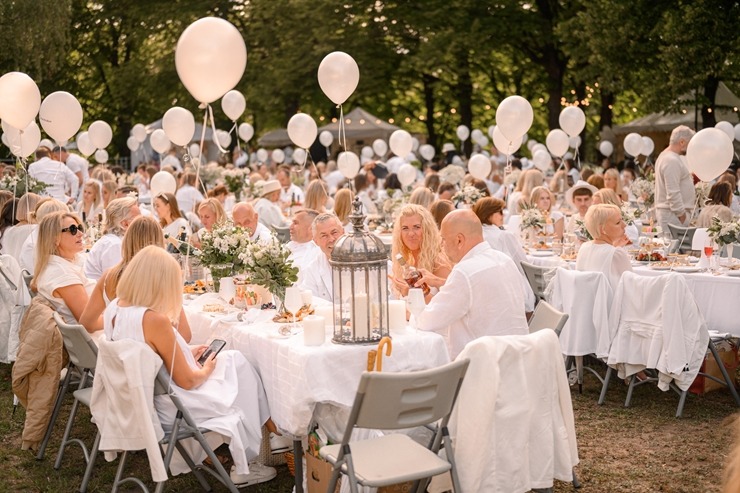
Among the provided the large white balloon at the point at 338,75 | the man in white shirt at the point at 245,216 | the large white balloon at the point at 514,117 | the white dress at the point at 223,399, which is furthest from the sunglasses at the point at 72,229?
the large white balloon at the point at 514,117

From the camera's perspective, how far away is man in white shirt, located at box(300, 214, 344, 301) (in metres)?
6.36

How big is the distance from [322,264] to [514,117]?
4231mm

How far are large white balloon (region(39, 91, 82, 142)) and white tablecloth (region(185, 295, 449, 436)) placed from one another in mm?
5957

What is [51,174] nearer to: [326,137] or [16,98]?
[16,98]

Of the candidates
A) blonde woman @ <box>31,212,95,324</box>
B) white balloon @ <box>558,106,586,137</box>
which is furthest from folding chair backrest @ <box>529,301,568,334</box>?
white balloon @ <box>558,106,586,137</box>

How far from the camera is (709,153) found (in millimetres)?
9117

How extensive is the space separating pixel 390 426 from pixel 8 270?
15.9ft

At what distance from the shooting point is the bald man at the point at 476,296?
192 inches

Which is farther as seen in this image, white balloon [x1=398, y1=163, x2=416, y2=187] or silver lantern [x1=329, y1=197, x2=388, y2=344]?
white balloon [x1=398, y1=163, x2=416, y2=187]

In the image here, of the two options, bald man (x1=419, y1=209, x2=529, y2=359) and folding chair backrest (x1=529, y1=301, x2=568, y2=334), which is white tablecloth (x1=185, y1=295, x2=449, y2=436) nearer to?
bald man (x1=419, y1=209, x2=529, y2=359)

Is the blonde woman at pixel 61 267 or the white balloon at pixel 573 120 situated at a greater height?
the white balloon at pixel 573 120

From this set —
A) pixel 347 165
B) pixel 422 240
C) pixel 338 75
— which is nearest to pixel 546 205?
pixel 338 75

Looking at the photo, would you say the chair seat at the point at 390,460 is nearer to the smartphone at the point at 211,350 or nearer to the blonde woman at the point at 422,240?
the smartphone at the point at 211,350

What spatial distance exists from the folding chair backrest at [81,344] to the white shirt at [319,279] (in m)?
1.75
